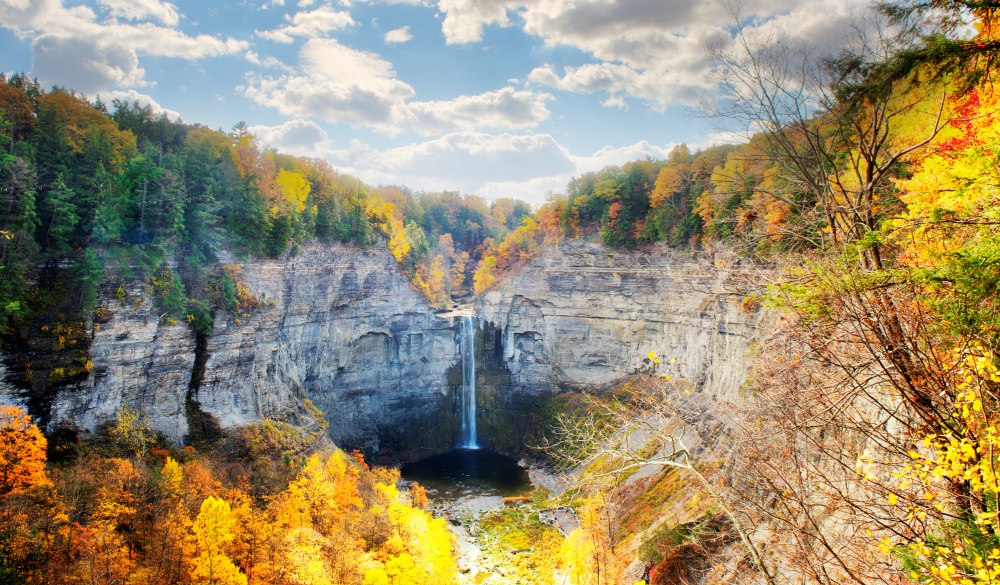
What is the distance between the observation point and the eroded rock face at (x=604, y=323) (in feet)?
115

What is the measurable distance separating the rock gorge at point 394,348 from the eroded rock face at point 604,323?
117mm

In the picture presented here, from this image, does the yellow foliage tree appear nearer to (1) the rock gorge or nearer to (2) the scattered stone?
(1) the rock gorge

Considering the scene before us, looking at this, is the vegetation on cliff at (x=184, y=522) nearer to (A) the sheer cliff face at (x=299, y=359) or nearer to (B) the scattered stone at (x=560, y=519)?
(A) the sheer cliff face at (x=299, y=359)

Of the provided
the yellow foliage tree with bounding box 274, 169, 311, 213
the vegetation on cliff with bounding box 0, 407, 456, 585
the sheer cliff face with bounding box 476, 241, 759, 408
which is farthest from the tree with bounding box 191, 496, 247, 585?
the sheer cliff face with bounding box 476, 241, 759, 408

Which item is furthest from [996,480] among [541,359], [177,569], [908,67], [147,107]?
[541,359]

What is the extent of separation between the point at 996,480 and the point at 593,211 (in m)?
45.0

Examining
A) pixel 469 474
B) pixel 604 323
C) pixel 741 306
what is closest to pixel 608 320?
pixel 604 323

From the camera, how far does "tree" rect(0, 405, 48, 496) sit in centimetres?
2058

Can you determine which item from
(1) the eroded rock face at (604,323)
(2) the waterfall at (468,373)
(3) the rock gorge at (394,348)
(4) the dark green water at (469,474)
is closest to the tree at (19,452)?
(3) the rock gorge at (394,348)

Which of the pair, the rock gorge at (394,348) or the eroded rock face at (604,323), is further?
the eroded rock face at (604,323)

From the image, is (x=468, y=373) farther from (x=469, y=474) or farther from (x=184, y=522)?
(x=184, y=522)

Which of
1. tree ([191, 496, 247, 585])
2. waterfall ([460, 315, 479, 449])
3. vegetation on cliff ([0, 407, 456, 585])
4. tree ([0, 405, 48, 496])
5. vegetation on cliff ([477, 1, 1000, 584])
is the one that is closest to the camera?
vegetation on cliff ([477, 1, 1000, 584])

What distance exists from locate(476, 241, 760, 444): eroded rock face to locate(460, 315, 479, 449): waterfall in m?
1.37

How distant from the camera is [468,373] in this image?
54.9 metres
